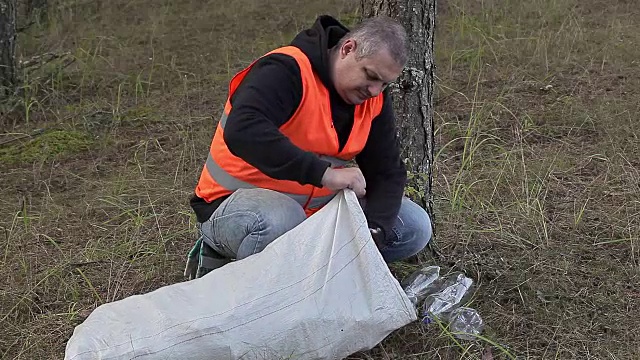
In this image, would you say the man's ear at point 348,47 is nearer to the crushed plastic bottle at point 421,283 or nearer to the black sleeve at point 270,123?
the black sleeve at point 270,123

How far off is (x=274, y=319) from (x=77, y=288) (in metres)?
1.00

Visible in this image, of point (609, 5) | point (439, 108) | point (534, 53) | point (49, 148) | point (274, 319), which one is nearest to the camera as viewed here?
point (274, 319)

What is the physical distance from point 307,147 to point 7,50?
2.91 meters

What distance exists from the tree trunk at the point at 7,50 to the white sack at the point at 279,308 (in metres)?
2.87

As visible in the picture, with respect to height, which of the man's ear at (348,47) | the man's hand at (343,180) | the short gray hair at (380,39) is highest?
the short gray hair at (380,39)

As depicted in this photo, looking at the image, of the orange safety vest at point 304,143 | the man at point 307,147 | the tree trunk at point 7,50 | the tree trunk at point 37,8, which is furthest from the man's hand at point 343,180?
the tree trunk at point 37,8

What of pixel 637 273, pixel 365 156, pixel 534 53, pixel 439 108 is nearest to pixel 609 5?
pixel 534 53

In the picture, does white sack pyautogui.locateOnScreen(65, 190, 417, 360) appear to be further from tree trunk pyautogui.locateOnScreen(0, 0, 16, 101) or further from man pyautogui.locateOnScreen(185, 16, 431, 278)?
tree trunk pyautogui.locateOnScreen(0, 0, 16, 101)

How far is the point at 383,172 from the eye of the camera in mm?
2424

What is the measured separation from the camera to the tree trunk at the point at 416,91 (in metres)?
2.64

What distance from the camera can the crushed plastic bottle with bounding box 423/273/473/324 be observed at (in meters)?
2.42

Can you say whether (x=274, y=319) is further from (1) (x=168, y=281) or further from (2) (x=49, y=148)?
(2) (x=49, y=148)

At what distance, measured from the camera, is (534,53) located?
15.9 feet

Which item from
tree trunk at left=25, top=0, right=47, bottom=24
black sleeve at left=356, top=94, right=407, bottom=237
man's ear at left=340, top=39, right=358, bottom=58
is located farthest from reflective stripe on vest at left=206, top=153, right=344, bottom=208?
tree trunk at left=25, top=0, right=47, bottom=24
